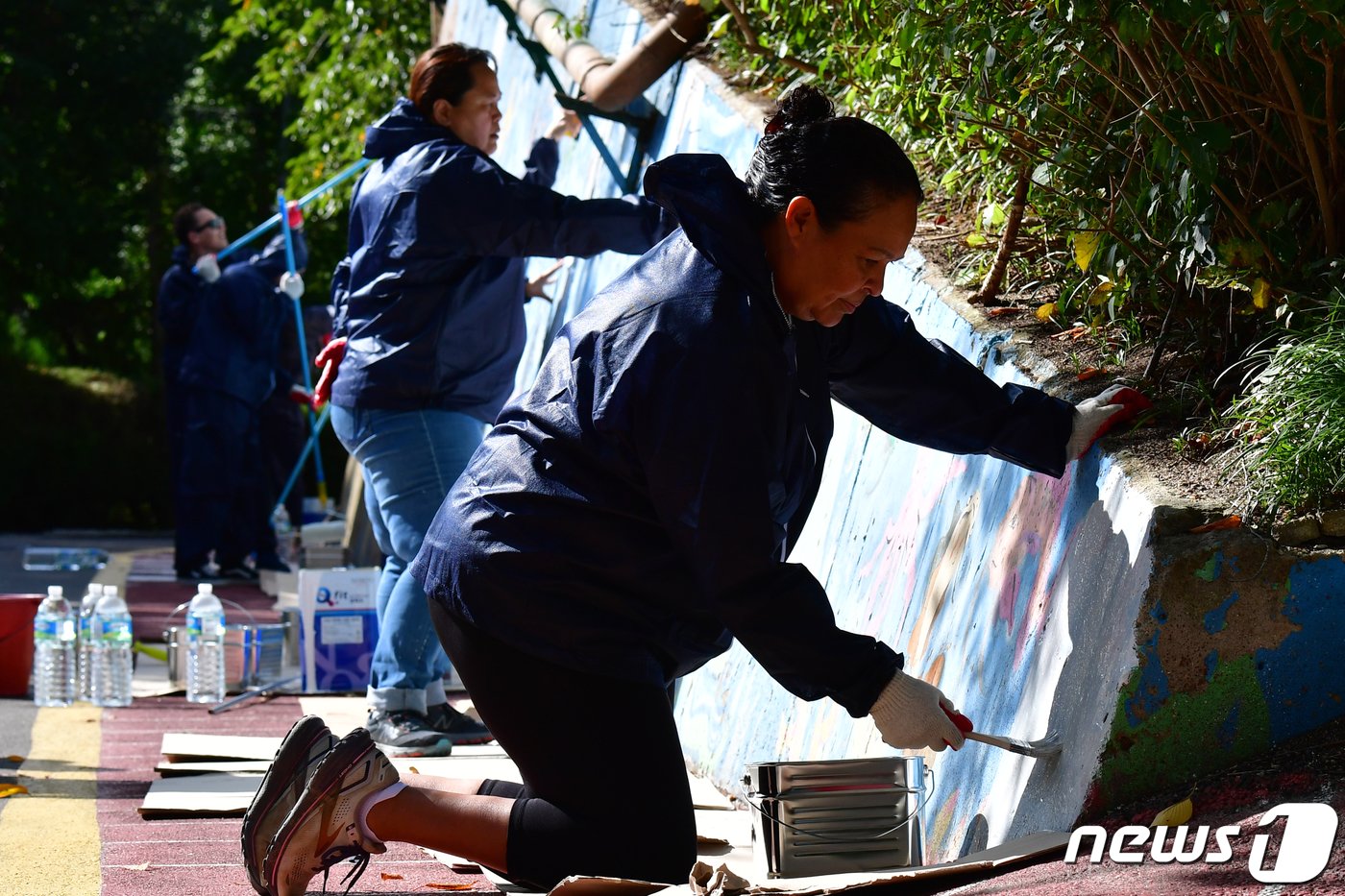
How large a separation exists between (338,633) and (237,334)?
550 cm

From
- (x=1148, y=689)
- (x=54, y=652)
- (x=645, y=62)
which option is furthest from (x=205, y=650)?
(x=1148, y=689)

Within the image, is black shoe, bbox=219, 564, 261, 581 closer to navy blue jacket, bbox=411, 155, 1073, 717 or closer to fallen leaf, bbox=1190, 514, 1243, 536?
navy blue jacket, bbox=411, 155, 1073, 717

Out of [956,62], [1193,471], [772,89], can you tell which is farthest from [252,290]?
[1193,471]

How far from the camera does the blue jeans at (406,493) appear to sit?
546cm

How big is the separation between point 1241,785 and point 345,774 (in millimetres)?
1703

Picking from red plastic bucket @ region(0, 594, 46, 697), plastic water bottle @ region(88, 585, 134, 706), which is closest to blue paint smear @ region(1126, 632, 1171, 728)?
plastic water bottle @ region(88, 585, 134, 706)

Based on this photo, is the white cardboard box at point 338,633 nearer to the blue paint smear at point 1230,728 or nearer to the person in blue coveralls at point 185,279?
the blue paint smear at point 1230,728

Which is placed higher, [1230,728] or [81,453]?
[1230,728]

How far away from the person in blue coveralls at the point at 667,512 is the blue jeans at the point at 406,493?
A: 1947 millimetres

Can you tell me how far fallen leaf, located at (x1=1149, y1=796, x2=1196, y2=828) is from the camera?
3.09 m

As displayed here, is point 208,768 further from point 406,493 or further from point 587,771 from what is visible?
point 587,771

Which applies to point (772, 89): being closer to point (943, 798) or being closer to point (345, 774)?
point (943, 798)

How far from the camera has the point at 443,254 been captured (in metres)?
5.40

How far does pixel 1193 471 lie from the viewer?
11.1 ft
